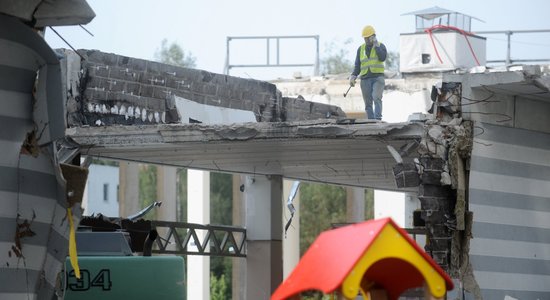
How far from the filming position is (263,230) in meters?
25.9

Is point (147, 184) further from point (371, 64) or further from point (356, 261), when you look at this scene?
point (356, 261)

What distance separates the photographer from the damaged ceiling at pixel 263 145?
1794cm

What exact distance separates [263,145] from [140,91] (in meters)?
3.54

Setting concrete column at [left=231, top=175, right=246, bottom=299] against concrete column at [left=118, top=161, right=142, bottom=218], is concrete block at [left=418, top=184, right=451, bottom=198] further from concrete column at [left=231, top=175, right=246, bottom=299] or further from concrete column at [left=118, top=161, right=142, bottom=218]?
concrete column at [left=118, top=161, right=142, bottom=218]

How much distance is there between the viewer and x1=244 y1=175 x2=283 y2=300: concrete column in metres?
25.7

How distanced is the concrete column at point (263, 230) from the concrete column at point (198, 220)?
576 inches

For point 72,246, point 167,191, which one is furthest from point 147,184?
point 72,246

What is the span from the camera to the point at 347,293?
686 cm

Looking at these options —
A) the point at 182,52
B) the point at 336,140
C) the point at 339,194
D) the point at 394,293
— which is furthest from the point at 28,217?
the point at 182,52

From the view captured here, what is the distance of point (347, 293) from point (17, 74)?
4.32m

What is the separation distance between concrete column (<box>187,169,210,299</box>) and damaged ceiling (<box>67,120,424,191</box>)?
16171 millimetres

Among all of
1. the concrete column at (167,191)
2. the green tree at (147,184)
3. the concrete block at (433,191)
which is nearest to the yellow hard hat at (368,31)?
the concrete block at (433,191)

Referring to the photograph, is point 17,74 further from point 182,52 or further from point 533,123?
point 182,52

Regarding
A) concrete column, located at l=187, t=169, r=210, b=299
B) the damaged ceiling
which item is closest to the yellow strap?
the damaged ceiling
